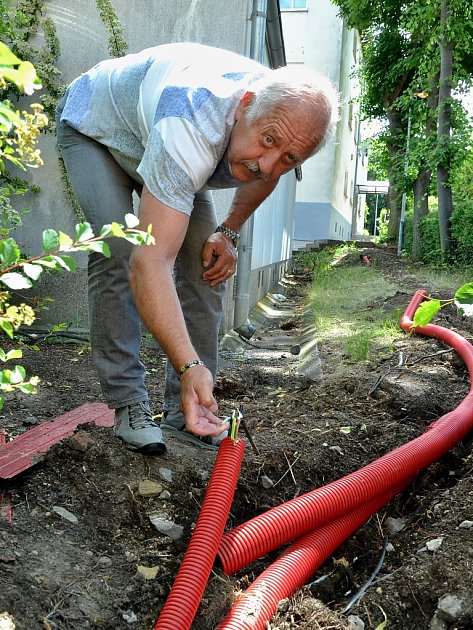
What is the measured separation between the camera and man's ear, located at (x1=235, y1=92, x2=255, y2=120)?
1922 millimetres

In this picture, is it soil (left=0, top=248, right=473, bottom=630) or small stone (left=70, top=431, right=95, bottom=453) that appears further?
small stone (left=70, top=431, right=95, bottom=453)

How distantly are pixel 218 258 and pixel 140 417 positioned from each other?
0.65 m

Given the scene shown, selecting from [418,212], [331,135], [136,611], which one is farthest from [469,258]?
[136,611]

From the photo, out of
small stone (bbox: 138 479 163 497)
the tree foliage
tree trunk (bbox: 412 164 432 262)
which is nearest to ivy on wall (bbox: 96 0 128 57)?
small stone (bbox: 138 479 163 497)

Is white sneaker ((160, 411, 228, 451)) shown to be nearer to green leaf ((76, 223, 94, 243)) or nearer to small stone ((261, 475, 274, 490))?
small stone ((261, 475, 274, 490))

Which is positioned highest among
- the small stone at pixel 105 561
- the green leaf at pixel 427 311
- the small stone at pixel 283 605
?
the green leaf at pixel 427 311

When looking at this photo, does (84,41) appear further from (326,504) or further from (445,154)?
(445,154)

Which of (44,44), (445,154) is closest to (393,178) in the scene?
(445,154)

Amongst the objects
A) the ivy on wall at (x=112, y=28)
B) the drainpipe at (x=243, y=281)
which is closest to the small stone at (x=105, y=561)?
the drainpipe at (x=243, y=281)

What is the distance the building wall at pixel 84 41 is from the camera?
519cm

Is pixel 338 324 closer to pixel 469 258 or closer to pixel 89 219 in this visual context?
pixel 89 219

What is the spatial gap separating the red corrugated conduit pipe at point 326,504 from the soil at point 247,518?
9 centimetres

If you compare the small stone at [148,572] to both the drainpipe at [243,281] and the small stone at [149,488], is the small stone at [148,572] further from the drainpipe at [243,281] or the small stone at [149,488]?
the drainpipe at [243,281]

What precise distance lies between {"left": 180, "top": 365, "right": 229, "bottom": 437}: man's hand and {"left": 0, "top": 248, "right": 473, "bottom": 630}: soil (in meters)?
0.41
